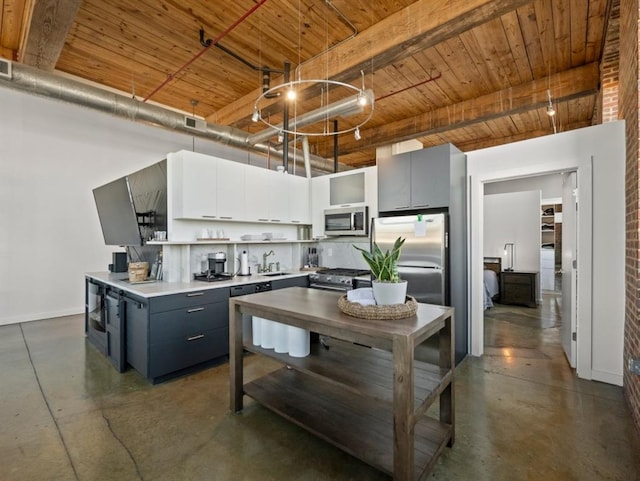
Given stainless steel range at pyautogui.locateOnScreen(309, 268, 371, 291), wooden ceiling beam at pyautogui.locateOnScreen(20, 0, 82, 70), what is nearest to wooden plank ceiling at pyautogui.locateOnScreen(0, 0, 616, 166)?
wooden ceiling beam at pyautogui.locateOnScreen(20, 0, 82, 70)

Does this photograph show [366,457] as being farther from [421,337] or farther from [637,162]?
[637,162]

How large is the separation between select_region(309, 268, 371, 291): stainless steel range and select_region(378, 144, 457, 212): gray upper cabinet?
3.10 ft

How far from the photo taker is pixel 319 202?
482 centimetres

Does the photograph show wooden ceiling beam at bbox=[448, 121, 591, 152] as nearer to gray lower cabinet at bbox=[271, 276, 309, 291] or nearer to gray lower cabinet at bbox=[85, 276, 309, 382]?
gray lower cabinet at bbox=[271, 276, 309, 291]

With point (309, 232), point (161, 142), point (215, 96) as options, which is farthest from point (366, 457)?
point (161, 142)

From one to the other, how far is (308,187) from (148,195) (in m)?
2.27

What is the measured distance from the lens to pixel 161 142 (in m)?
5.76

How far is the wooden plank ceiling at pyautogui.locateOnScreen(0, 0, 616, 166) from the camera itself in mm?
2930

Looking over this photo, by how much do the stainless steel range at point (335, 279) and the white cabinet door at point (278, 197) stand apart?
0.98 metres

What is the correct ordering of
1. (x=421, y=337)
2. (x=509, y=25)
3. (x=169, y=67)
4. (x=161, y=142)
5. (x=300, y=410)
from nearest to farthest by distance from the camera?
(x=421, y=337)
(x=300, y=410)
(x=509, y=25)
(x=169, y=67)
(x=161, y=142)

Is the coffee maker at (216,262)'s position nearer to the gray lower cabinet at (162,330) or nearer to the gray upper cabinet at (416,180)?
the gray lower cabinet at (162,330)

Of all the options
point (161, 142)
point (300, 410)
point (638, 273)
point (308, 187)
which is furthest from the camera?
point (161, 142)

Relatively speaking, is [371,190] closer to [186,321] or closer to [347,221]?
[347,221]

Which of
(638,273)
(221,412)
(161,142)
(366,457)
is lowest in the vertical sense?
(221,412)
